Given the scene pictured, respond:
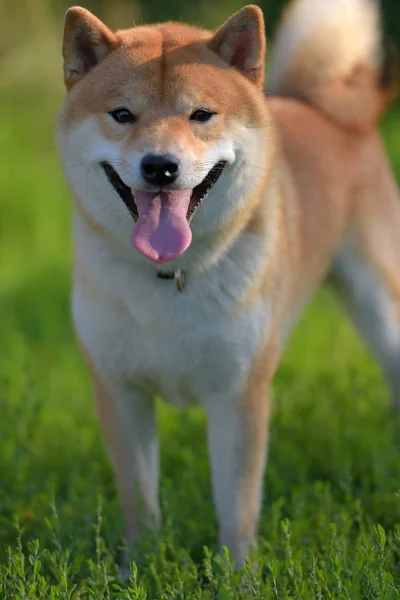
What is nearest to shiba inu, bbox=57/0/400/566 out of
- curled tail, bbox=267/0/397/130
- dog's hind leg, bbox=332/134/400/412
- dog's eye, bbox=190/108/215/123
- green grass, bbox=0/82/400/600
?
dog's eye, bbox=190/108/215/123

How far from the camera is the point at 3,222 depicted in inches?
271

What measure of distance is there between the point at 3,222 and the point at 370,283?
12.3 ft

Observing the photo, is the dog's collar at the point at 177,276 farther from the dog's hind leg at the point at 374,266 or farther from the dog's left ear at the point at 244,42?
the dog's hind leg at the point at 374,266

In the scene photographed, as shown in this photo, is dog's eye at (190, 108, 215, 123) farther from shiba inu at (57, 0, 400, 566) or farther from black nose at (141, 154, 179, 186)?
black nose at (141, 154, 179, 186)

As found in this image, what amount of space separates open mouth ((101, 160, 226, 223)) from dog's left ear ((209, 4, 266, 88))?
0.37 meters

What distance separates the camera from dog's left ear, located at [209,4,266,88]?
9.24 ft

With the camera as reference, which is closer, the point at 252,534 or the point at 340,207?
the point at 252,534

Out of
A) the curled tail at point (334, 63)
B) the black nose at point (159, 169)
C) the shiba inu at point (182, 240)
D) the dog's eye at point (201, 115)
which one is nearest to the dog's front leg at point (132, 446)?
the shiba inu at point (182, 240)

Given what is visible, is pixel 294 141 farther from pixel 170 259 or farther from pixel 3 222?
pixel 3 222

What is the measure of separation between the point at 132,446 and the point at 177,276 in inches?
26.9

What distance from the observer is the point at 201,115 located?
8.99 feet

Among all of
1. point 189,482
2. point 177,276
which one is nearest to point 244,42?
point 177,276

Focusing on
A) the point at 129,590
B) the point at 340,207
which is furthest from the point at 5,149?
the point at 129,590

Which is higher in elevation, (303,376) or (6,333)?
(303,376)
